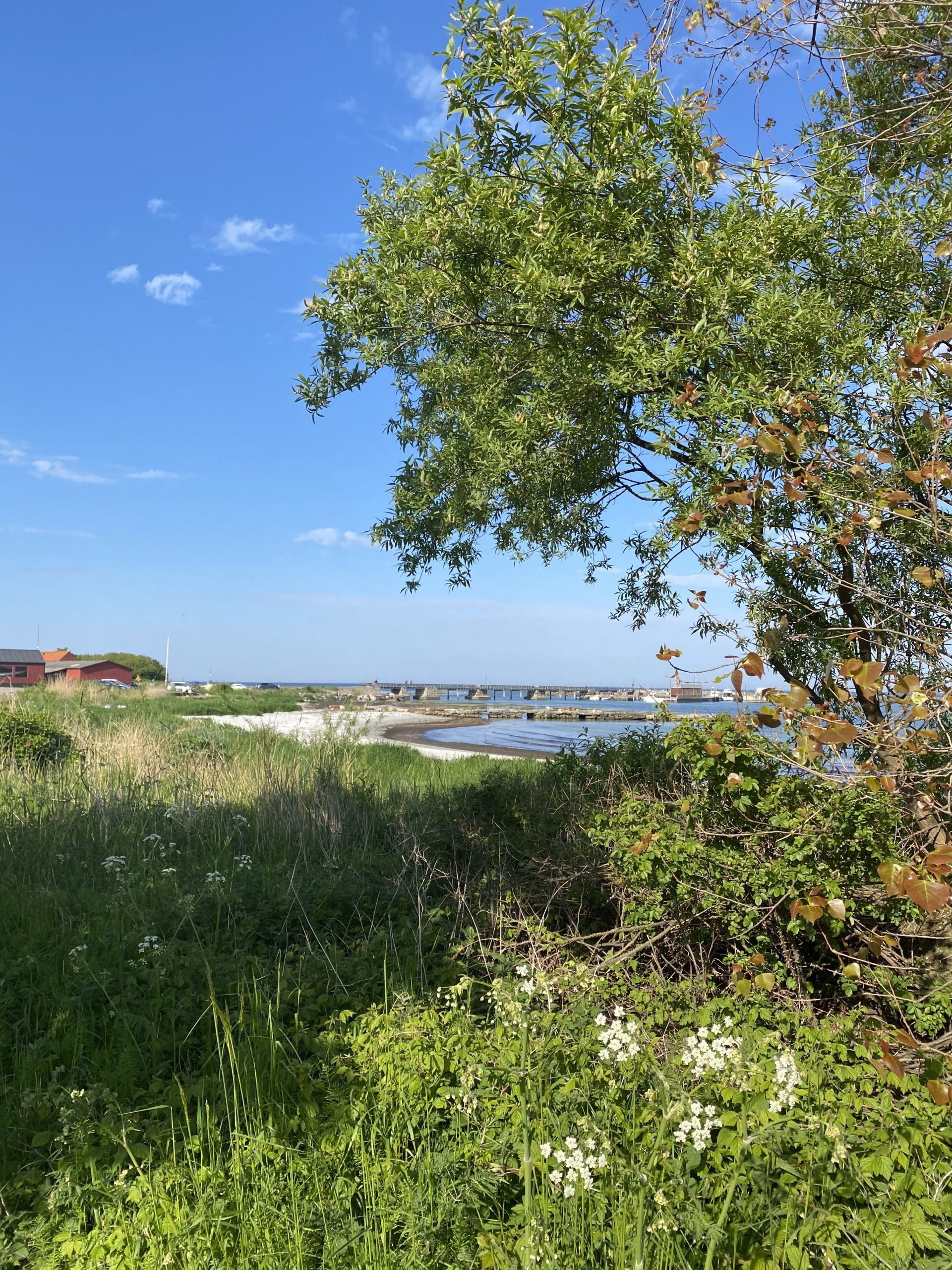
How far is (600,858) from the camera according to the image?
5957 millimetres

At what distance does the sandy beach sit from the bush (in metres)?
3.01

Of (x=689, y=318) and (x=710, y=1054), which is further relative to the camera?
(x=689, y=318)

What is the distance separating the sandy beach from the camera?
460 inches

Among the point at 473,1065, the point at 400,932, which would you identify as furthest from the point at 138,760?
the point at 473,1065

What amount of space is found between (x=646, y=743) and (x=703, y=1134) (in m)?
4.69

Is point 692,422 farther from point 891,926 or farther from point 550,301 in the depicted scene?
point 891,926

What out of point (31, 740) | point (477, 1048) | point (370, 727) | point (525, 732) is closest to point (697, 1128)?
point (477, 1048)

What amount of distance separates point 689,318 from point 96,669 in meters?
52.1

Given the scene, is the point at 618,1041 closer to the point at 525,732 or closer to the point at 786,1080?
the point at 786,1080

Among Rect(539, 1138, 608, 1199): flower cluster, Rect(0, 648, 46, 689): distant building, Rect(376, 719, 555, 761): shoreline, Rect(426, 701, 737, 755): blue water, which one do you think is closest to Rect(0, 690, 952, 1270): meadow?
Rect(539, 1138, 608, 1199): flower cluster

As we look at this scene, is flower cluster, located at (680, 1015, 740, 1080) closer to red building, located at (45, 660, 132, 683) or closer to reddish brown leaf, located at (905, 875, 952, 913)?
reddish brown leaf, located at (905, 875, 952, 913)

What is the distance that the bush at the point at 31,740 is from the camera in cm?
1075

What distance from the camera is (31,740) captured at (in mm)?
10867

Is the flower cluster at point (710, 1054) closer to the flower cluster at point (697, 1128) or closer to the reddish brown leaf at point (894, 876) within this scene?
the flower cluster at point (697, 1128)
